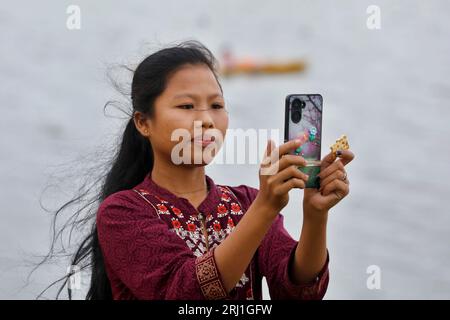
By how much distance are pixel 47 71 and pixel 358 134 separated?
79.9 inches

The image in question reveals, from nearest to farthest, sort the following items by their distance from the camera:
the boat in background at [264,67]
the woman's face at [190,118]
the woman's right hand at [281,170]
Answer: the woman's right hand at [281,170], the woman's face at [190,118], the boat in background at [264,67]

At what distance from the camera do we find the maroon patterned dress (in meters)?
1.81

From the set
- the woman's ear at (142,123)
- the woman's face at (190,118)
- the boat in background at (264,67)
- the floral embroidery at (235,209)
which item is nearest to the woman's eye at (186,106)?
the woman's face at (190,118)

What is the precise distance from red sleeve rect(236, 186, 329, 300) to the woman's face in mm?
219

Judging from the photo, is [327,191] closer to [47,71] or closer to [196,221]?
[196,221]

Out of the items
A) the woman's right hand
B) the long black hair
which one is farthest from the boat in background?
the woman's right hand

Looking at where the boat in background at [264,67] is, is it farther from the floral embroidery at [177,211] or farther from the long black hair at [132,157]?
the floral embroidery at [177,211]

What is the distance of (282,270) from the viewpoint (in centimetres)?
196

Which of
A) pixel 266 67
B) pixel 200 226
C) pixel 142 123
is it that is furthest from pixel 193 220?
pixel 266 67

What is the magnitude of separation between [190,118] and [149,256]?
27 cm

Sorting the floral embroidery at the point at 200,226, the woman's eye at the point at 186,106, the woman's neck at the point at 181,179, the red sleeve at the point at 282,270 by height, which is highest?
the woman's eye at the point at 186,106

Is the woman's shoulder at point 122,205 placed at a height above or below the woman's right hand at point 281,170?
below

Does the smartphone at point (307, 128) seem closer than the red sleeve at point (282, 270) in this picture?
Yes

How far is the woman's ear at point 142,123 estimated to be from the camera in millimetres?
2047
